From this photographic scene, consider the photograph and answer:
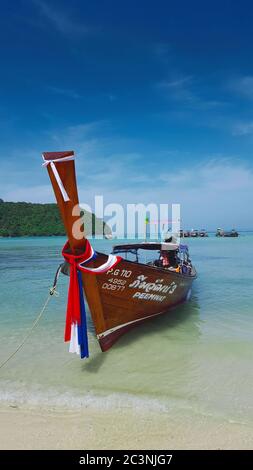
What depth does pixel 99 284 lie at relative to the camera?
6.11 metres

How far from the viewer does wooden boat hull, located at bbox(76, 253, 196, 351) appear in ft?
20.3

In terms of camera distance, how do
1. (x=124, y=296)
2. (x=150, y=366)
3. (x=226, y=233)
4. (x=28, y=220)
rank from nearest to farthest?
(x=150, y=366), (x=124, y=296), (x=226, y=233), (x=28, y=220)

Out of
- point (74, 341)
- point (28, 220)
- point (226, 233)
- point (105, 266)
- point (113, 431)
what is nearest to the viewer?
point (113, 431)

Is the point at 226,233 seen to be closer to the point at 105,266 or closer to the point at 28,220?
the point at 28,220

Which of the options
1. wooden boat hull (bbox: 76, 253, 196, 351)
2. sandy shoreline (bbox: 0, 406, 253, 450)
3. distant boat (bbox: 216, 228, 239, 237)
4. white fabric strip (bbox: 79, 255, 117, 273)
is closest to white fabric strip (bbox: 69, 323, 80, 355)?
wooden boat hull (bbox: 76, 253, 196, 351)

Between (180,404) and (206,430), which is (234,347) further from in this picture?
(206,430)

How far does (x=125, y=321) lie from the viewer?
690 centimetres

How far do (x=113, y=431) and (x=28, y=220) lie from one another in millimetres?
105154

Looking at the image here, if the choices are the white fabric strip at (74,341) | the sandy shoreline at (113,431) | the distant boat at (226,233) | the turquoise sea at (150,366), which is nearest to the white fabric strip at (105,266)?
the white fabric strip at (74,341)

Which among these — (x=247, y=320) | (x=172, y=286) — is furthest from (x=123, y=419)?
(x=247, y=320)

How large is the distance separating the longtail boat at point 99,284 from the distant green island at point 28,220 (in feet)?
315

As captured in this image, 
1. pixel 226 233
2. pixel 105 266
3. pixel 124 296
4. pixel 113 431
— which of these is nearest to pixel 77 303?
pixel 105 266

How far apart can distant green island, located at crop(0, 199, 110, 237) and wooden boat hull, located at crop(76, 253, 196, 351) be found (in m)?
96.0

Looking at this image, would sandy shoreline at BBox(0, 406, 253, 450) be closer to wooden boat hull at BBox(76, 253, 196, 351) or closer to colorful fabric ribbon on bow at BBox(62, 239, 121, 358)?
colorful fabric ribbon on bow at BBox(62, 239, 121, 358)
